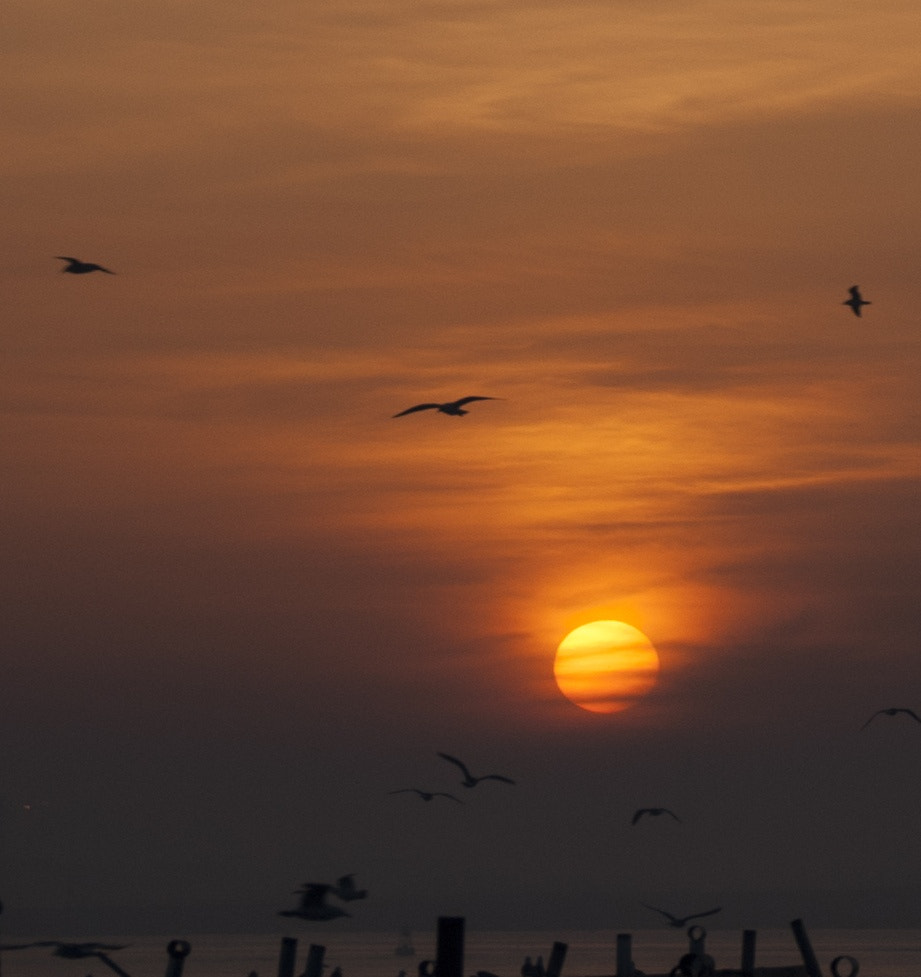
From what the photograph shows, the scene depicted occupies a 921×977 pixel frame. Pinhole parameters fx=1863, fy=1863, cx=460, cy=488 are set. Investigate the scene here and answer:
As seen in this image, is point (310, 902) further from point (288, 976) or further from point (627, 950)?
point (627, 950)

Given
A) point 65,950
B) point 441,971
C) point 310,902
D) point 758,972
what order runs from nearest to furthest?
point 441,971 → point 65,950 → point 310,902 → point 758,972

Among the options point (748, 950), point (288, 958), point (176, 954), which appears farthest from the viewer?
point (748, 950)

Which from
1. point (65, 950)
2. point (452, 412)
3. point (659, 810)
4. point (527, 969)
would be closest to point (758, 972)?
point (527, 969)

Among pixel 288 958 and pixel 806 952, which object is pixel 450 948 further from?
pixel 806 952

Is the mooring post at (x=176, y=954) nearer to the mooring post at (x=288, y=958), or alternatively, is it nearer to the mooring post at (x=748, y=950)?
the mooring post at (x=288, y=958)

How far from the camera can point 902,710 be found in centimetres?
5912

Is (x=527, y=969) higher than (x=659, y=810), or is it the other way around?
(x=659, y=810)

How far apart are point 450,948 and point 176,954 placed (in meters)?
6.61

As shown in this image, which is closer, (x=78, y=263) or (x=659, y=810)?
(x=78, y=263)

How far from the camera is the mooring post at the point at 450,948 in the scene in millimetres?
31266

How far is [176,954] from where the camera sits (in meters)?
35.4

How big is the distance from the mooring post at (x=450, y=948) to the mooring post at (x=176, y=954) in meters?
5.30

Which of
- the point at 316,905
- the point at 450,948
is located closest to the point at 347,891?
the point at 316,905

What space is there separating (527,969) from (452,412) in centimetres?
1535
